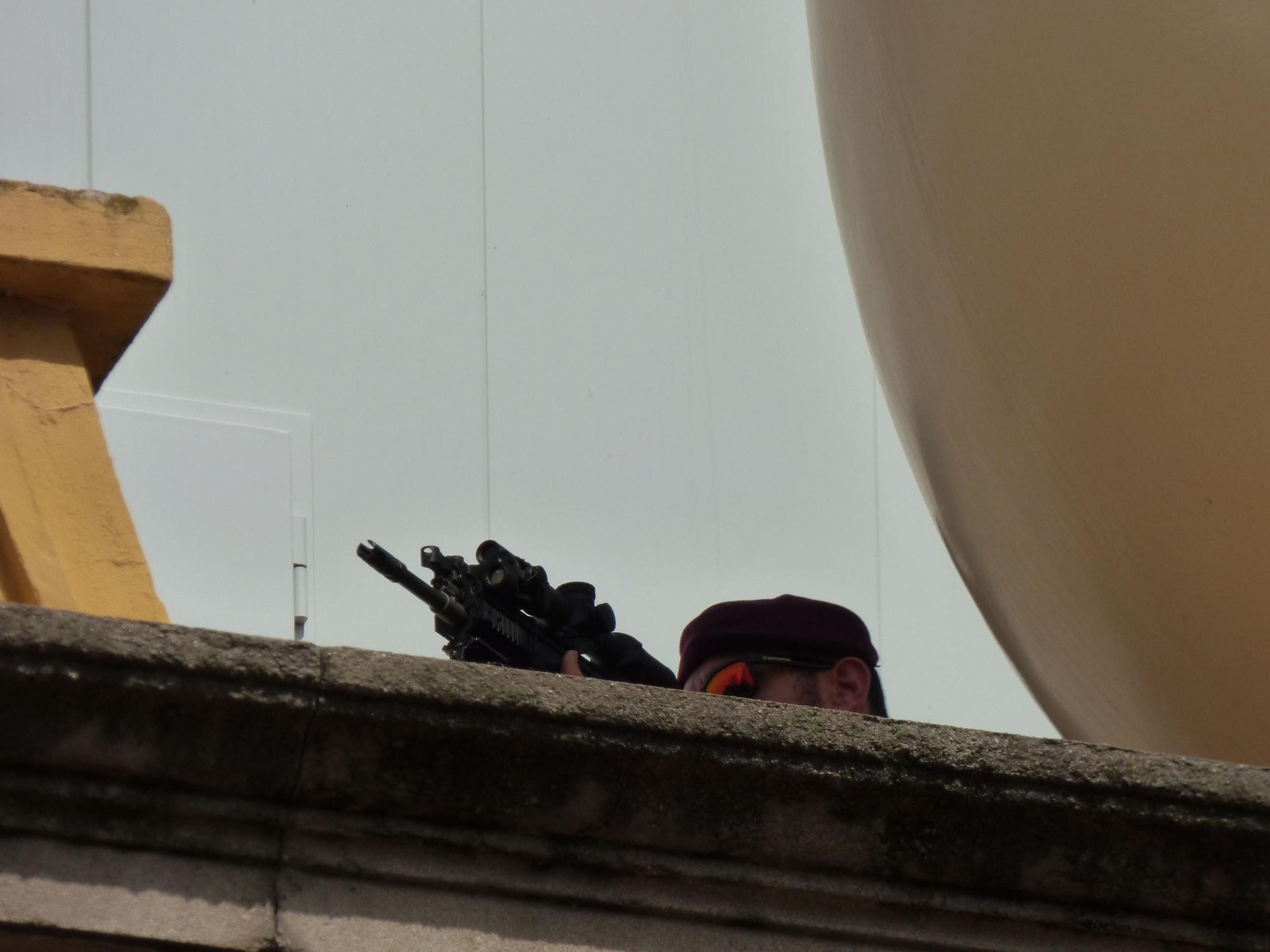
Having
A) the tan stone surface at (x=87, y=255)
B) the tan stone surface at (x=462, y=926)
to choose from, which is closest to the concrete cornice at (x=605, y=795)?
the tan stone surface at (x=462, y=926)

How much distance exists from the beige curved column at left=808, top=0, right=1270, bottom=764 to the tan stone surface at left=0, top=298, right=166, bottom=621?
1.51 m

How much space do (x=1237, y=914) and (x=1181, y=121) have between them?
1.26 meters

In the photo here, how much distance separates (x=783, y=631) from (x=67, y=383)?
1979 millimetres

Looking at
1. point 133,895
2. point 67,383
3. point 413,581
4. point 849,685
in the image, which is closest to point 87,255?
point 67,383

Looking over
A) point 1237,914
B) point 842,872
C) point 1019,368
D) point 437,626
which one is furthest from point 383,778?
point 437,626

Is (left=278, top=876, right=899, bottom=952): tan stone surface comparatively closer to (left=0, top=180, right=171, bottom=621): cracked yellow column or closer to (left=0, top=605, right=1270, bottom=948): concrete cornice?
(left=0, top=605, right=1270, bottom=948): concrete cornice

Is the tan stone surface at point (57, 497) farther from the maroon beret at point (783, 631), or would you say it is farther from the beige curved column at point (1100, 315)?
the maroon beret at point (783, 631)

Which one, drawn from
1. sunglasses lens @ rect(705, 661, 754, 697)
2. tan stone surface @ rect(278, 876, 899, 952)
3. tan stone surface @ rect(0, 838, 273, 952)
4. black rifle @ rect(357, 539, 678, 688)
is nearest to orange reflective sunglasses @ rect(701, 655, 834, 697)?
sunglasses lens @ rect(705, 661, 754, 697)

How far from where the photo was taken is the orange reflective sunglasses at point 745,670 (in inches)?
191

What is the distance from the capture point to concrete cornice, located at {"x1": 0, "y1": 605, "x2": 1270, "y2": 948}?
260cm

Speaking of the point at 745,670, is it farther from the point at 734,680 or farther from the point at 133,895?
the point at 133,895

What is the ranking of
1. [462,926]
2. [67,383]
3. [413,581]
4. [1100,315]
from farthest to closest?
[413,581]
[1100,315]
[67,383]
[462,926]

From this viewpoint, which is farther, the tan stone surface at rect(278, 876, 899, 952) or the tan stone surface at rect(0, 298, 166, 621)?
the tan stone surface at rect(0, 298, 166, 621)

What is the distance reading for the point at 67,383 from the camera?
10.9 ft
